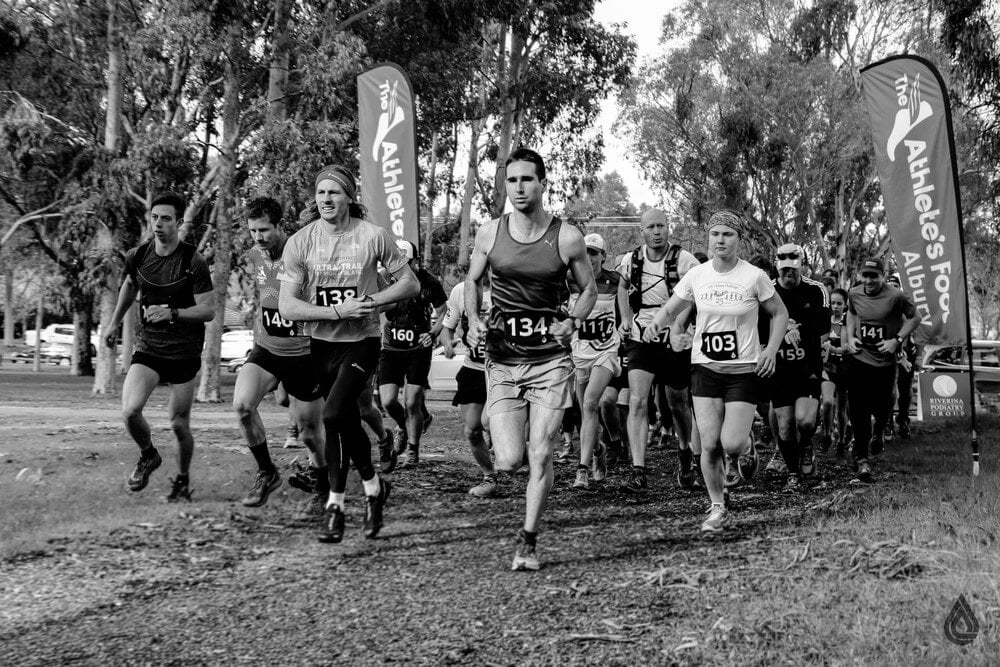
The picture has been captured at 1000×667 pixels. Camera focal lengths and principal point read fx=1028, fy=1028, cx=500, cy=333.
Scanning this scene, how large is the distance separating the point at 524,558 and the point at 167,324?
3.31m

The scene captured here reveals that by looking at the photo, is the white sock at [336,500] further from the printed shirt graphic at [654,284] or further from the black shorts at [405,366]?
the black shorts at [405,366]

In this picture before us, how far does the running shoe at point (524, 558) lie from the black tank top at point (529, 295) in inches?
39.0

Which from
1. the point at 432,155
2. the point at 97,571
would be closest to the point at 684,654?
the point at 97,571

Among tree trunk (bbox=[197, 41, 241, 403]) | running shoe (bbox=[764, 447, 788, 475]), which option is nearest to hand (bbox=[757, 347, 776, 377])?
running shoe (bbox=[764, 447, 788, 475])

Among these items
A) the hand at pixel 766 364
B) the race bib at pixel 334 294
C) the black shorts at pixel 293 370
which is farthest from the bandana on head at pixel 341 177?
the hand at pixel 766 364

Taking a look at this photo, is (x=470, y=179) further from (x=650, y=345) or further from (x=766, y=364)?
(x=766, y=364)

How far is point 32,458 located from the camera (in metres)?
8.73

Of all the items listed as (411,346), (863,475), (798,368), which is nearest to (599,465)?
(798,368)

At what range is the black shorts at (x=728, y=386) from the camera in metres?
6.79

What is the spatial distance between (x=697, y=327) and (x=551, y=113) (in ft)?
81.1

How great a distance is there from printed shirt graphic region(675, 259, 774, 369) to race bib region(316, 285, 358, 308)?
2.40 metres

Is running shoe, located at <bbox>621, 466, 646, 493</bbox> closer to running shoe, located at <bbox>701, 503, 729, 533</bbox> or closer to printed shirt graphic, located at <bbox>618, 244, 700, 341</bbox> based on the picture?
printed shirt graphic, located at <bbox>618, 244, 700, 341</bbox>

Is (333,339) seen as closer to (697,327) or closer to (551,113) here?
(697,327)

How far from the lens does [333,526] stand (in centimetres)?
595
